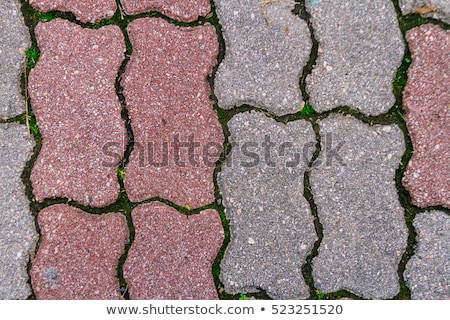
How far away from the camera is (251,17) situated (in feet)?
5.74

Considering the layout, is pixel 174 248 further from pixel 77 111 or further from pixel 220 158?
pixel 77 111

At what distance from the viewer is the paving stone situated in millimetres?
1726

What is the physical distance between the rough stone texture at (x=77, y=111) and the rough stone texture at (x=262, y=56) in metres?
0.45

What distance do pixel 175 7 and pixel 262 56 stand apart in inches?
16.4

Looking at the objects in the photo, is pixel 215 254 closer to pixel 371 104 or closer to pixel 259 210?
pixel 259 210

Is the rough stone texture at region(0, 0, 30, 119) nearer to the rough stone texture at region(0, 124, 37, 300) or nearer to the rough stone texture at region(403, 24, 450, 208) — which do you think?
the rough stone texture at region(0, 124, 37, 300)

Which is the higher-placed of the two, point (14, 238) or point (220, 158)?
point (220, 158)

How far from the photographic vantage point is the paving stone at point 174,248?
173 cm

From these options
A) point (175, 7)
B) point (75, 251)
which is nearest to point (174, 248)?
point (75, 251)

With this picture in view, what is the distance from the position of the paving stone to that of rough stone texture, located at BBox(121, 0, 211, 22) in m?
0.79

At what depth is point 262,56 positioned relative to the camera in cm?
175

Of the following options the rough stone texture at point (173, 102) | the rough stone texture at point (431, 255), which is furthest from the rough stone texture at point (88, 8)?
the rough stone texture at point (431, 255)

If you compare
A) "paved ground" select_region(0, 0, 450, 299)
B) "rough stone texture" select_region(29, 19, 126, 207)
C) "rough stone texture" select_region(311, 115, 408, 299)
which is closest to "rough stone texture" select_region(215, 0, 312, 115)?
"paved ground" select_region(0, 0, 450, 299)

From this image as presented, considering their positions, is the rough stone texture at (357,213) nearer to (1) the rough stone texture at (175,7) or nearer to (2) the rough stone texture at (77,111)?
(1) the rough stone texture at (175,7)
